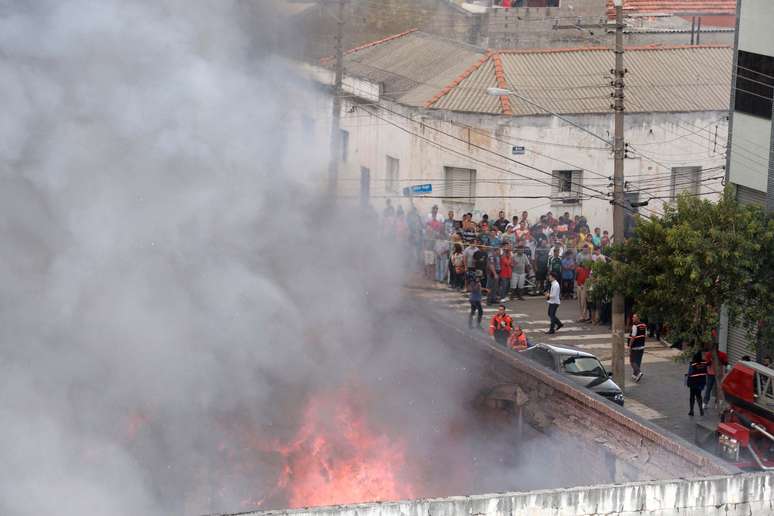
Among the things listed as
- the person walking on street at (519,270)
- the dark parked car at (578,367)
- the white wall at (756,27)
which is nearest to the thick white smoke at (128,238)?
the dark parked car at (578,367)

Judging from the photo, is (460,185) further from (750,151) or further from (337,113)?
(337,113)

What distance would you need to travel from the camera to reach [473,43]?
4022 centimetres

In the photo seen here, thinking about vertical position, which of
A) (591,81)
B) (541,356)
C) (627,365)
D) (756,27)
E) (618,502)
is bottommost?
(618,502)

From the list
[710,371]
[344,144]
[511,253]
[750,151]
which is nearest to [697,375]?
[710,371]

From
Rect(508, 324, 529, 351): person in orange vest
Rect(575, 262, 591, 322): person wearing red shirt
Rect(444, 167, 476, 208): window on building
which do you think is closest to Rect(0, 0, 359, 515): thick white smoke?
Rect(508, 324, 529, 351): person in orange vest

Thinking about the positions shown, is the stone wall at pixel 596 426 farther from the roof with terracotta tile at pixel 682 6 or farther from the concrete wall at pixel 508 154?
the roof with terracotta tile at pixel 682 6

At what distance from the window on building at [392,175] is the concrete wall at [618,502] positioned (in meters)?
13.6

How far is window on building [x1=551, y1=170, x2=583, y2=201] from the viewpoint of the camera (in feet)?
106

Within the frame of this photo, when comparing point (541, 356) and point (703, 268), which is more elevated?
point (703, 268)

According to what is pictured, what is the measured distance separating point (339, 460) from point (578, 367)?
5274 millimetres

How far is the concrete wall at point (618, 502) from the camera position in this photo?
1216cm

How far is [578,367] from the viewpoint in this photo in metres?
20.5

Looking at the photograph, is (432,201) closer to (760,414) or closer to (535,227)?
(535,227)

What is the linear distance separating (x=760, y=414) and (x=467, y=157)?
16.0m
